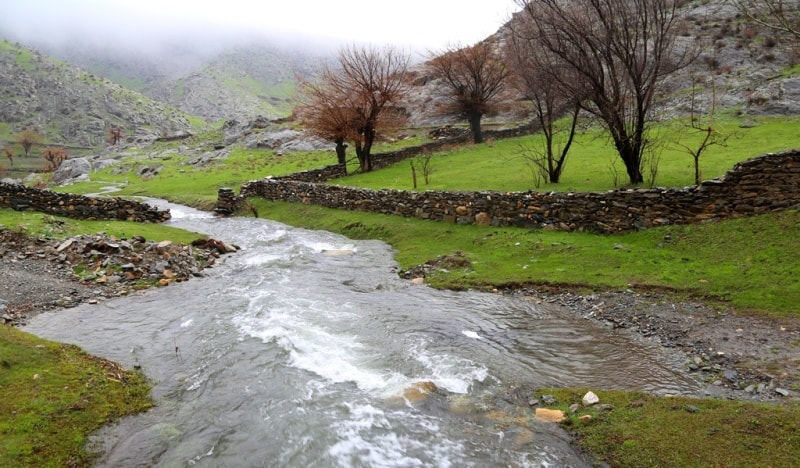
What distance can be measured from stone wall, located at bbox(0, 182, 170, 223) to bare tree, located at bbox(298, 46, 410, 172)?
15.7 meters

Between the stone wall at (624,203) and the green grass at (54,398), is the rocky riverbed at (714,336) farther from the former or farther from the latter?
the green grass at (54,398)

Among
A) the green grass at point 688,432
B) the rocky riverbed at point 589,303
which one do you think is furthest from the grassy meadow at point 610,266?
the rocky riverbed at point 589,303

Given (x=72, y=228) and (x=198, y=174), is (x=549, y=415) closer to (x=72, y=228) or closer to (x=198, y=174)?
(x=72, y=228)

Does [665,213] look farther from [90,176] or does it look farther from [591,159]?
[90,176]

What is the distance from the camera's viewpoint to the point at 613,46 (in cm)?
1827

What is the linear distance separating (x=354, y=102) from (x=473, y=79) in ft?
43.6

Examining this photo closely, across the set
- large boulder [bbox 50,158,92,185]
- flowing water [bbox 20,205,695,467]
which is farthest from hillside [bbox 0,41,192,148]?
flowing water [bbox 20,205,695,467]

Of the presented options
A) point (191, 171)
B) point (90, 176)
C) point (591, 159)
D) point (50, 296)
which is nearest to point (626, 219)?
point (591, 159)

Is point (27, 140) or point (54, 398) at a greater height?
point (27, 140)

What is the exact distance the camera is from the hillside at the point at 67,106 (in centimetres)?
15738

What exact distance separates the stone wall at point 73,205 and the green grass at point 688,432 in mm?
24349

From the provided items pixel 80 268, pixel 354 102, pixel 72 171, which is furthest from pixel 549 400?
pixel 72 171

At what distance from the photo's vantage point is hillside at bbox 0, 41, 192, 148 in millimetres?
157375

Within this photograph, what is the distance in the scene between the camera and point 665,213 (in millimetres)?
15188
